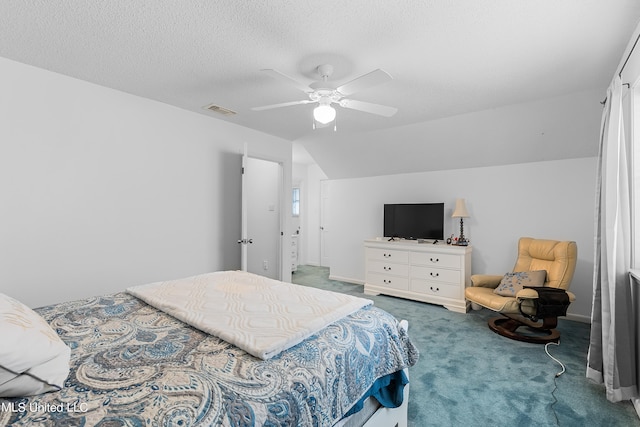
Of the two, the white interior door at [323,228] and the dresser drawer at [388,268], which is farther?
the white interior door at [323,228]

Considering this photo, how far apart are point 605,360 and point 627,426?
40 cm

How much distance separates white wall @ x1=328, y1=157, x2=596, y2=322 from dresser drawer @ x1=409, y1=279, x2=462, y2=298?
57 centimetres

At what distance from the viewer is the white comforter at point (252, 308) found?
125cm

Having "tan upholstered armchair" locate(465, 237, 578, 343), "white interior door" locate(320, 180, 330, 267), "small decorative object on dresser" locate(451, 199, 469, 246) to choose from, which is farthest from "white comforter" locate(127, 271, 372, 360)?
"white interior door" locate(320, 180, 330, 267)

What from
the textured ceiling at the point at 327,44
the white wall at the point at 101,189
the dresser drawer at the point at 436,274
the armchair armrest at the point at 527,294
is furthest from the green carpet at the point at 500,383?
the white wall at the point at 101,189

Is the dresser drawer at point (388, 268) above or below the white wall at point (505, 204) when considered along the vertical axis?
below

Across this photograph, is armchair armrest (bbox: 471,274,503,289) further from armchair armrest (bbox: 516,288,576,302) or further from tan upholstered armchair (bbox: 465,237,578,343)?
armchair armrest (bbox: 516,288,576,302)

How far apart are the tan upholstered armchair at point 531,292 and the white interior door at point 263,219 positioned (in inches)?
104

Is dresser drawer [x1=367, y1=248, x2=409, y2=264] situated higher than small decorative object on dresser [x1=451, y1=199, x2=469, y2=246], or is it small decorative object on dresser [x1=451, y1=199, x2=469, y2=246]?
small decorative object on dresser [x1=451, y1=199, x2=469, y2=246]

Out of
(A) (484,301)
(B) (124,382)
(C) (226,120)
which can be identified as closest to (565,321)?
(A) (484,301)

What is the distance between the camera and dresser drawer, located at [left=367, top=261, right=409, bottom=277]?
4414 mm

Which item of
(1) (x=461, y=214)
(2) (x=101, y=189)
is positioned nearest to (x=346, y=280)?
(1) (x=461, y=214)

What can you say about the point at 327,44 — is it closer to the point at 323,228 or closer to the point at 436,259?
the point at 436,259

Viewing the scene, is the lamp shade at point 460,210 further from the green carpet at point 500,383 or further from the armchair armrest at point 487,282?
the green carpet at point 500,383
